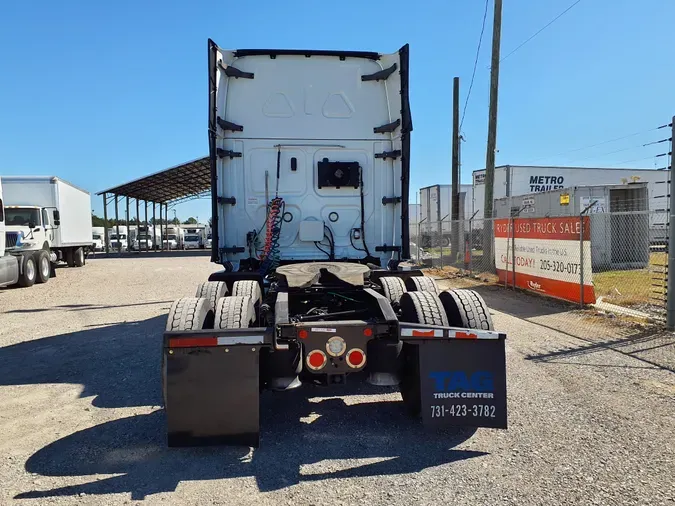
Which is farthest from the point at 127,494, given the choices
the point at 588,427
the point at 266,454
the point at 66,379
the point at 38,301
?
the point at 38,301

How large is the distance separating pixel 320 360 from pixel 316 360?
3cm

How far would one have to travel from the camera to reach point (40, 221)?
17688 mm

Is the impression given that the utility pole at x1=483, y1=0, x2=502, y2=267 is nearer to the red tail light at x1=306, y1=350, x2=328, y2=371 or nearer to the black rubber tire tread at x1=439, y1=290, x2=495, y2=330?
the black rubber tire tread at x1=439, y1=290, x2=495, y2=330

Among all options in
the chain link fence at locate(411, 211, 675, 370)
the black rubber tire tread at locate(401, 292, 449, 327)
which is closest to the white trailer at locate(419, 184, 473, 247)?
the chain link fence at locate(411, 211, 675, 370)

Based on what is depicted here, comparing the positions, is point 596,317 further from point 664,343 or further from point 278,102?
point 278,102

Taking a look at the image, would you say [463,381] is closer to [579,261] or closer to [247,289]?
[247,289]

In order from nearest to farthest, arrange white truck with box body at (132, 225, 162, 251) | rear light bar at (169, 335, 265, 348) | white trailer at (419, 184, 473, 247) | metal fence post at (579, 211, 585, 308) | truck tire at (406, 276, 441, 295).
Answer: rear light bar at (169, 335, 265, 348), truck tire at (406, 276, 441, 295), metal fence post at (579, 211, 585, 308), white trailer at (419, 184, 473, 247), white truck with box body at (132, 225, 162, 251)

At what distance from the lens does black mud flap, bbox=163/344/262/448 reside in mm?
3514

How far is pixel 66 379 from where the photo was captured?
5598 millimetres

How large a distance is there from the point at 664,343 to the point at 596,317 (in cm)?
188

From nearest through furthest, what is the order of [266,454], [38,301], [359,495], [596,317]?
[359,495] < [266,454] < [596,317] < [38,301]

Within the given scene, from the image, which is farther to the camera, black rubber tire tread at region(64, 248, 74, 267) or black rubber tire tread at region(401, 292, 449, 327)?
black rubber tire tread at region(64, 248, 74, 267)

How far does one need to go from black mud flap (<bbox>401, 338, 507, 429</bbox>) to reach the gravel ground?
0.78ft

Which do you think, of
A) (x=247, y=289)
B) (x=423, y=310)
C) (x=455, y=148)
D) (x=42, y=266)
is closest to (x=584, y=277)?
(x=423, y=310)
